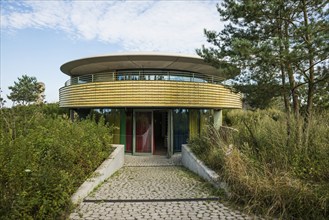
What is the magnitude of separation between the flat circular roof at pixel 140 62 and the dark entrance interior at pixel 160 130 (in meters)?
3.26

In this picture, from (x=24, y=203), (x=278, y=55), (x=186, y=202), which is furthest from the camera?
(x=278, y=55)

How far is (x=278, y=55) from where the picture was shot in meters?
6.74

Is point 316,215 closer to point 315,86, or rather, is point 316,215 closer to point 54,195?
point 54,195

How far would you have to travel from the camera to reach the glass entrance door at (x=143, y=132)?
14.9 metres

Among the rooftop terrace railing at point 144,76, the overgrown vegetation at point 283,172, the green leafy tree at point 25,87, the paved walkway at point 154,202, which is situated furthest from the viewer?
the green leafy tree at point 25,87

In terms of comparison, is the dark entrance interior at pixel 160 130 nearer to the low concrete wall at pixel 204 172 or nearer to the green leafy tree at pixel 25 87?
the low concrete wall at pixel 204 172

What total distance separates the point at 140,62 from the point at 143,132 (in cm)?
439

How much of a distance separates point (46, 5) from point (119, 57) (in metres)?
5.43

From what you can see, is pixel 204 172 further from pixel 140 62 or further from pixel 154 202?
pixel 140 62

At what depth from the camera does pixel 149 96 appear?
13.2 meters

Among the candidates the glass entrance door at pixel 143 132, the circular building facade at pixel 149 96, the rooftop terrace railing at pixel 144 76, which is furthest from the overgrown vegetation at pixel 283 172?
the rooftop terrace railing at pixel 144 76

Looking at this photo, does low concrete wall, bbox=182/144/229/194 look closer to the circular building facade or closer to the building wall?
the building wall

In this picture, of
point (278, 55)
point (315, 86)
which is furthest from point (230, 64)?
point (315, 86)

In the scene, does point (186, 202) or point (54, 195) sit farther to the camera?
point (186, 202)
